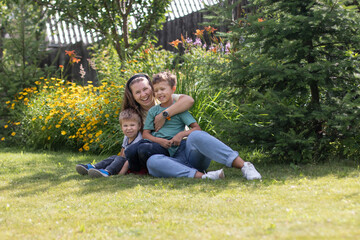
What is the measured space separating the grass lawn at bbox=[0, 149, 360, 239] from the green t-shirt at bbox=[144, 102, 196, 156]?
0.49m

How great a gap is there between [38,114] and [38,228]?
5.16 meters

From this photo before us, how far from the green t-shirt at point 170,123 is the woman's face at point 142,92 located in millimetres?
225

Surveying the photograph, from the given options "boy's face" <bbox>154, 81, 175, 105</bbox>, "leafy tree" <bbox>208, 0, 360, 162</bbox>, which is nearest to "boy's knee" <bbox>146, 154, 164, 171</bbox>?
"boy's face" <bbox>154, 81, 175, 105</bbox>

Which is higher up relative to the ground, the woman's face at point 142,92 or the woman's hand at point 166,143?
the woman's face at point 142,92

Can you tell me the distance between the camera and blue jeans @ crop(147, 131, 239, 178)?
12.5ft

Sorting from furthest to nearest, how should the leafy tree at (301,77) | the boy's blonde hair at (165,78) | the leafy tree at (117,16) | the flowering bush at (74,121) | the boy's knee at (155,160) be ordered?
the leafy tree at (117,16), the flowering bush at (74,121), the boy's blonde hair at (165,78), the leafy tree at (301,77), the boy's knee at (155,160)

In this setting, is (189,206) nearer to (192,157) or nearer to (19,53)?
(192,157)

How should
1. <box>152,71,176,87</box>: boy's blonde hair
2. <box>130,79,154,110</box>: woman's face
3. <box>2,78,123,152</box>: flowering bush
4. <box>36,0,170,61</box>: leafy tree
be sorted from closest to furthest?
<box>152,71,176,87</box>: boy's blonde hair < <box>130,79,154,110</box>: woman's face < <box>2,78,123,152</box>: flowering bush < <box>36,0,170,61</box>: leafy tree

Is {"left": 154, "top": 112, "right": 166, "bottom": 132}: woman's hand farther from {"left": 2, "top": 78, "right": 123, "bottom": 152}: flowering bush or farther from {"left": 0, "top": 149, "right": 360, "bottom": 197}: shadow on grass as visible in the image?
{"left": 2, "top": 78, "right": 123, "bottom": 152}: flowering bush

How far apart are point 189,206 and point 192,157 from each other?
1204 millimetres

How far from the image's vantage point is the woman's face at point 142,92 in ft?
14.6

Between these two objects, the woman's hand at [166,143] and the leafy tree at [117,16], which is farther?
the leafy tree at [117,16]

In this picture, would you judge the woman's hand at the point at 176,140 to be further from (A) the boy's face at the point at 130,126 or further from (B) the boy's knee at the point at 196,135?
(A) the boy's face at the point at 130,126

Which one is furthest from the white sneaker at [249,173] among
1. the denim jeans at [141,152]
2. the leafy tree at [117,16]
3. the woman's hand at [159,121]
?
the leafy tree at [117,16]
